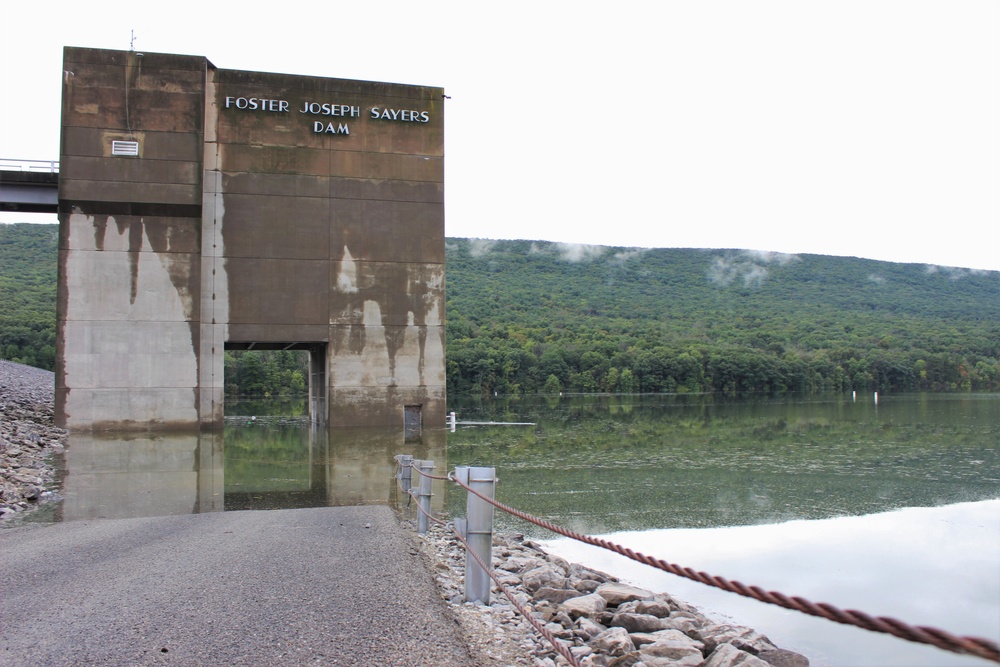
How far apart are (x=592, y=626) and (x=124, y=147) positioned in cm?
2193

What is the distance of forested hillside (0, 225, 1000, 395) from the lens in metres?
80.8

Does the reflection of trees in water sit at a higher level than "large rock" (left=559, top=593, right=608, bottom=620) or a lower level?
lower

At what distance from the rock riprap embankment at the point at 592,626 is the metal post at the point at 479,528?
0.12m

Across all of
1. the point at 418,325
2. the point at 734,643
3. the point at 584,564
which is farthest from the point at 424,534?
the point at 418,325

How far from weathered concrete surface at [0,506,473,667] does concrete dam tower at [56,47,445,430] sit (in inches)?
609

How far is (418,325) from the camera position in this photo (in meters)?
25.0

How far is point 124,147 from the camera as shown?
2316 cm

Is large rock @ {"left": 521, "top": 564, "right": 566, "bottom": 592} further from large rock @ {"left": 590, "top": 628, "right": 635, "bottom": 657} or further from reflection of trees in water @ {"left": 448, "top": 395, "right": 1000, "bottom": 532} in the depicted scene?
reflection of trees in water @ {"left": 448, "top": 395, "right": 1000, "bottom": 532}

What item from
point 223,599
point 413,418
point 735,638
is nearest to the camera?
point 223,599

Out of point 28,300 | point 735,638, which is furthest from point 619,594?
point 28,300

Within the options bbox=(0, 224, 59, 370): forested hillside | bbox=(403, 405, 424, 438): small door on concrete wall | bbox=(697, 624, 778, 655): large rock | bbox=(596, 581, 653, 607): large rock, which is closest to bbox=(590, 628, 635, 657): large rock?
bbox=(697, 624, 778, 655): large rock

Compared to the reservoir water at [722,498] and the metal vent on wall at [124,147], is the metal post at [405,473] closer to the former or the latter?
the reservoir water at [722,498]

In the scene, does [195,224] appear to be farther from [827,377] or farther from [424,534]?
[827,377]

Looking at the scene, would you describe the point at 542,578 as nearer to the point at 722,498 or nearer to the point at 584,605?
the point at 584,605
